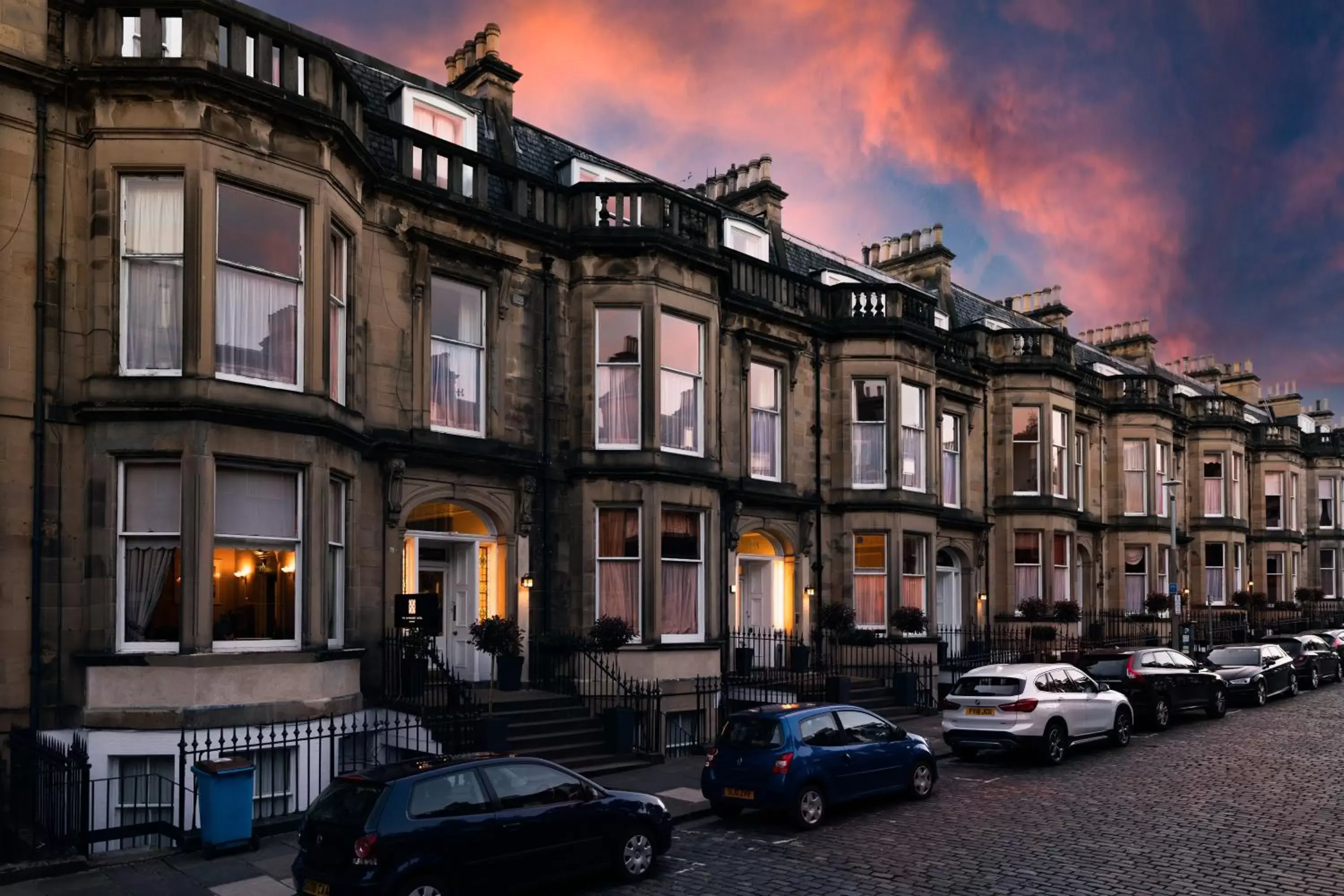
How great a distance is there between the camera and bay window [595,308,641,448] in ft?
67.9

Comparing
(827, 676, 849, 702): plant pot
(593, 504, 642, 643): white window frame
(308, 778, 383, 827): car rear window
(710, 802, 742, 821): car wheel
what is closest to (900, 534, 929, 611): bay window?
(827, 676, 849, 702): plant pot

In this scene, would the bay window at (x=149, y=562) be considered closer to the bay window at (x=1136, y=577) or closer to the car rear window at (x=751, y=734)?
the car rear window at (x=751, y=734)

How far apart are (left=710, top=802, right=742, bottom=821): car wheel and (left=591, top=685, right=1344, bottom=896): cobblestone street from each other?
0.12 metres

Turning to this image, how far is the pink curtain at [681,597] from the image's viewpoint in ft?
68.1

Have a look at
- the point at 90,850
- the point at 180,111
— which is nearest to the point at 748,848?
the point at 90,850

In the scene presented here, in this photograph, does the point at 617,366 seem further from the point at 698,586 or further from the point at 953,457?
the point at 953,457

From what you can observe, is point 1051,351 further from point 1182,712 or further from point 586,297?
point 586,297

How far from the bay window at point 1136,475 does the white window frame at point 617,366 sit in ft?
81.7

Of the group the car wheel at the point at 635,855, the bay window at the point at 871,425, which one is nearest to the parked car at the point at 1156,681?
the bay window at the point at 871,425

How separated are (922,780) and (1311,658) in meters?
20.6

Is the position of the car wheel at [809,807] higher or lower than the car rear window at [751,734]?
lower

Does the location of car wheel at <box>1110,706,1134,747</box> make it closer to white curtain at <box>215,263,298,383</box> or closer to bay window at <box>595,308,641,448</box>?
bay window at <box>595,308,641,448</box>

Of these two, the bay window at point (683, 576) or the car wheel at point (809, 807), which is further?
the bay window at point (683, 576)

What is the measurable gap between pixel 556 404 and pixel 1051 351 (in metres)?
19.0
